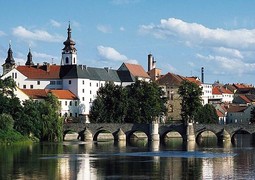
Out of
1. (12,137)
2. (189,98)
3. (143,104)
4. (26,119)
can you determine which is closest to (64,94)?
(143,104)

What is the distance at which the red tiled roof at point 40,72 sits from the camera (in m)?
134

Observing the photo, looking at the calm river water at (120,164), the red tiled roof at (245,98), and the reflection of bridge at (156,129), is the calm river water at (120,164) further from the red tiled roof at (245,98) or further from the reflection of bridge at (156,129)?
the red tiled roof at (245,98)

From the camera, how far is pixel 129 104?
372 ft

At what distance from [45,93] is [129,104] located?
15998 millimetres

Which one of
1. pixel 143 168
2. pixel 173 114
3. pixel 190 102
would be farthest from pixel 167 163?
pixel 173 114

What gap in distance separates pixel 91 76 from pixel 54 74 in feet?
23.6

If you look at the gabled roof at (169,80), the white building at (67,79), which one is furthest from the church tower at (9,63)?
the gabled roof at (169,80)

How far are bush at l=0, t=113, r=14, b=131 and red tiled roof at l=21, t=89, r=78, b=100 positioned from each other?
25.7 metres

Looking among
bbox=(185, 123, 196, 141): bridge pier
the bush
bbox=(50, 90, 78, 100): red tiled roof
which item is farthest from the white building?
the bush

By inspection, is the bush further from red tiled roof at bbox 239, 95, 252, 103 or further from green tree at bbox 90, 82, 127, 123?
red tiled roof at bbox 239, 95, 252, 103

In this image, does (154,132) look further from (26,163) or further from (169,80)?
(169,80)

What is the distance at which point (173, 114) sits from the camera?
14662 centimetres

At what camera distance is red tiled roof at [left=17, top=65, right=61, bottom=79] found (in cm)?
13438

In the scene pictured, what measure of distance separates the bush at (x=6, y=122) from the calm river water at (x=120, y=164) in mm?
7957
